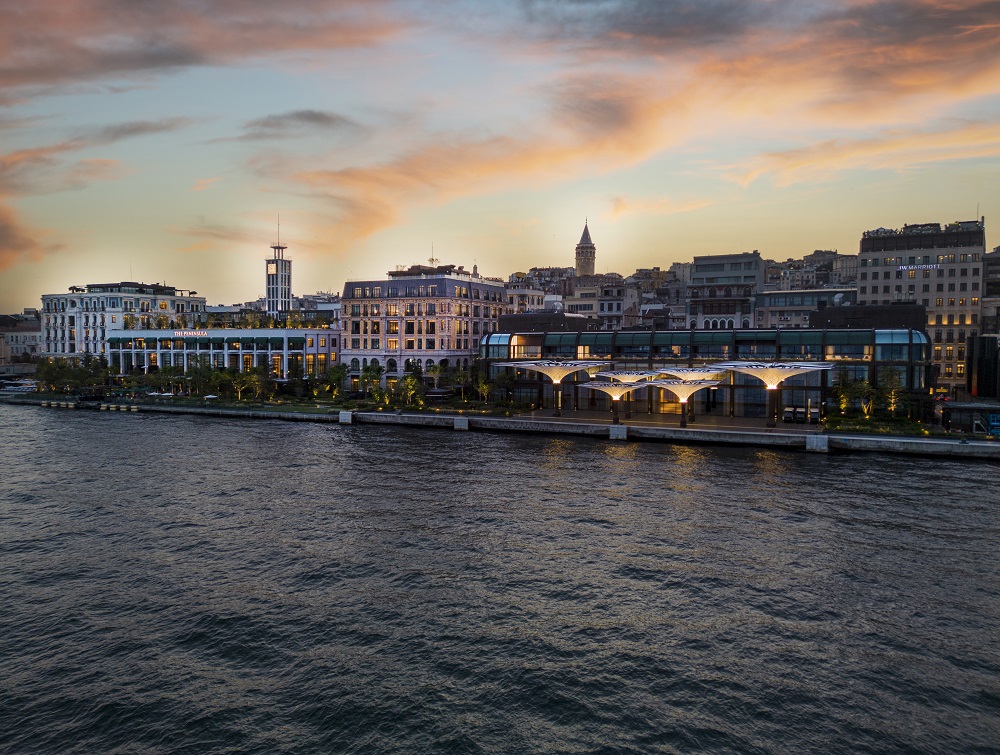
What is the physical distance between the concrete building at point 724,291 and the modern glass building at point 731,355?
3829 centimetres

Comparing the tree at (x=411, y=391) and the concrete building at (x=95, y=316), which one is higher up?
the concrete building at (x=95, y=316)

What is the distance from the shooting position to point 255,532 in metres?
43.2

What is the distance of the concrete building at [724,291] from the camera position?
132750mm

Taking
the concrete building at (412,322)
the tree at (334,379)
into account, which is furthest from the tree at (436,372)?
the tree at (334,379)

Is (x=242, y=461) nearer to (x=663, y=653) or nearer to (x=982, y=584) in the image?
(x=663, y=653)

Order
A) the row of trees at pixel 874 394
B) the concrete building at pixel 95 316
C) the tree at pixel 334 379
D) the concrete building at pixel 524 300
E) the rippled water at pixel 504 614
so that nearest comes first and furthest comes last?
the rippled water at pixel 504 614 < the row of trees at pixel 874 394 < the tree at pixel 334 379 < the concrete building at pixel 524 300 < the concrete building at pixel 95 316

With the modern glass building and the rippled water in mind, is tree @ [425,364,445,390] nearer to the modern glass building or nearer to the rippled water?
the modern glass building

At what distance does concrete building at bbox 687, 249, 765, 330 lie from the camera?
436ft

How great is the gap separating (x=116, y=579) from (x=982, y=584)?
1858 inches

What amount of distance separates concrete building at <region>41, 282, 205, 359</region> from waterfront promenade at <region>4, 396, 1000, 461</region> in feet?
317

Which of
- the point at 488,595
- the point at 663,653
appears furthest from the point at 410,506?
the point at 663,653

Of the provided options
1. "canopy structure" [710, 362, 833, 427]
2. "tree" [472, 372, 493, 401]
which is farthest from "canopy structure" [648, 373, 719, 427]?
"tree" [472, 372, 493, 401]

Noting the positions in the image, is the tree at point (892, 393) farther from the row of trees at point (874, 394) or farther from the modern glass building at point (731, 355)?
the modern glass building at point (731, 355)

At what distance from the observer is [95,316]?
184m
